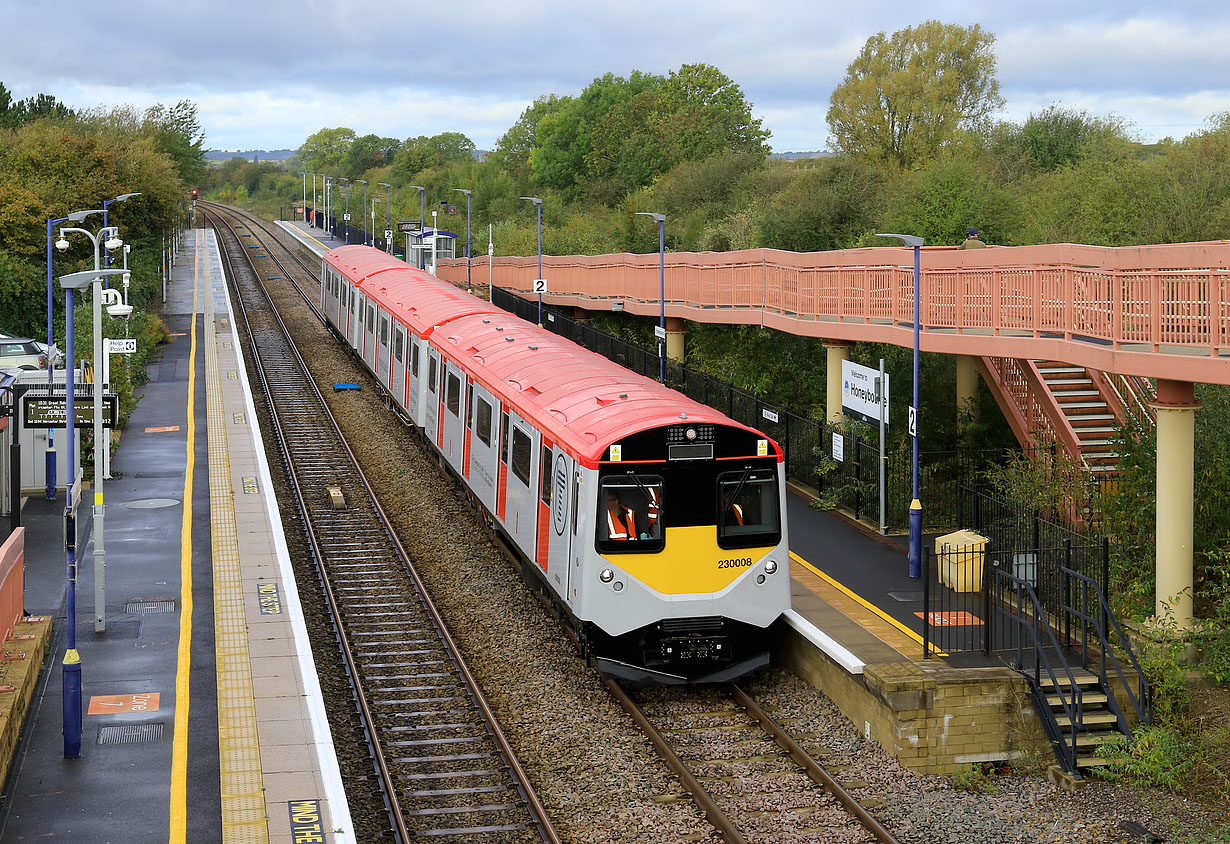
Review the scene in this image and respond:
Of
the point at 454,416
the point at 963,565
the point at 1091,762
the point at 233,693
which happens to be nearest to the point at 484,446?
A: the point at 454,416

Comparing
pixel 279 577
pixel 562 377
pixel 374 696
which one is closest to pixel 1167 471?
pixel 562 377

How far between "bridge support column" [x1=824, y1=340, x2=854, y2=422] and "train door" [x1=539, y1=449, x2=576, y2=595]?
350 inches

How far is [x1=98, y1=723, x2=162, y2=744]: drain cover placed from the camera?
12711mm

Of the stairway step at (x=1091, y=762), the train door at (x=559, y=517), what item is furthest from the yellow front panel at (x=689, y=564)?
the stairway step at (x=1091, y=762)

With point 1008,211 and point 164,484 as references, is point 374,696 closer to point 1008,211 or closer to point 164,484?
point 164,484

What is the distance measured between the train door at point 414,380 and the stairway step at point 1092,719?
1564 cm

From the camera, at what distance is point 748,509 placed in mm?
14492

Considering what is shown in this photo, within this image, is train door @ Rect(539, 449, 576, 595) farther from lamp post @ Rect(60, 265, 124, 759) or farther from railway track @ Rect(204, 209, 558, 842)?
lamp post @ Rect(60, 265, 124, 759)

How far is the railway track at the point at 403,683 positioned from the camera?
39.1 feet

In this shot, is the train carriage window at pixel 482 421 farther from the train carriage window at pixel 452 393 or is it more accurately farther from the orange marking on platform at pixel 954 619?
the orange marking on platform at pixel 954 619

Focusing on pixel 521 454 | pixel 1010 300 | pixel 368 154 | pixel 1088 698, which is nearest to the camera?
pixel 1088 698

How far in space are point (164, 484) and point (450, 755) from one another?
12897 millimetres

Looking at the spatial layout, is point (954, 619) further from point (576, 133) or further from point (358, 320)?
point (576, 133)

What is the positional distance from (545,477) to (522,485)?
127 centimetres
